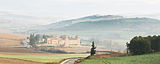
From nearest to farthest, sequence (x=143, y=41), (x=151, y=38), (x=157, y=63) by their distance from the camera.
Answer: (x=157, y=63), (x=143, y=41), (x=151, y=38)

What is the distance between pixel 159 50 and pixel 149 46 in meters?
9.06

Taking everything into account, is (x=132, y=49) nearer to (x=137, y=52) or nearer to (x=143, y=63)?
(x=137, y=52)

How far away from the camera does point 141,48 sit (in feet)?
429

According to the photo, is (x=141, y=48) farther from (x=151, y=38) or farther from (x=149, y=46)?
(x=151, y=38)

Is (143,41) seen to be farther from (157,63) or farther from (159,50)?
(157,63)

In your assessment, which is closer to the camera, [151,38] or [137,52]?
[137,52]

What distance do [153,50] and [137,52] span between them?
41.7 ft

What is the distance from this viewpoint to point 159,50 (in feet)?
449

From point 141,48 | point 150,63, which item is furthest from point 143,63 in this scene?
point 141,48

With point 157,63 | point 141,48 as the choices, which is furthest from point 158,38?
point 157,63

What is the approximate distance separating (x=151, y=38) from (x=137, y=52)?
50.7 ft

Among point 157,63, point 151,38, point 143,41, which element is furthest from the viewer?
point 151,38

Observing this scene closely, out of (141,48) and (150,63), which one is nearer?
(150,63)

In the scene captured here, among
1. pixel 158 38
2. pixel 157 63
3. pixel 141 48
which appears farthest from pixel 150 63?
pixel 158 38
